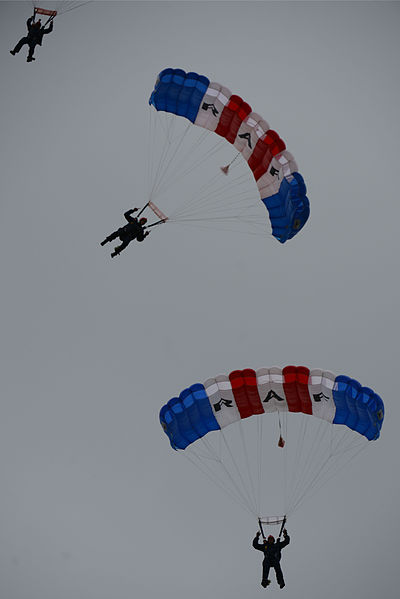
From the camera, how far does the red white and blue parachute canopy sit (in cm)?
1422

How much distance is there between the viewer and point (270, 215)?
52.7 ft

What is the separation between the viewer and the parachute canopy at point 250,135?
48.9ft

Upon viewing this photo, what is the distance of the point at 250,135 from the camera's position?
51.5 feet

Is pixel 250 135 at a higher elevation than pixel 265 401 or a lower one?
higher

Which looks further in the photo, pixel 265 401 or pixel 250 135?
pixel 250 135

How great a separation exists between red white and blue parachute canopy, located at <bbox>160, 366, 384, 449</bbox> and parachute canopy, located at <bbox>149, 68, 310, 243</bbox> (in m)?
3.05

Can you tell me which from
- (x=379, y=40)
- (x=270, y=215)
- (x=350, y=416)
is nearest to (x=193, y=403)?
(x=350, y=416)

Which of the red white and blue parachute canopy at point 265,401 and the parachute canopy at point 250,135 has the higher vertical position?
the parachute canopy at point 250,135

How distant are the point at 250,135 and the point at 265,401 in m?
5.53

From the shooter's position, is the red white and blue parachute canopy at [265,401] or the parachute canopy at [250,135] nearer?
the red white and blue parachute canopy at [265,401]

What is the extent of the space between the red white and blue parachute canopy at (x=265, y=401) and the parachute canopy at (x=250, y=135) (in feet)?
10.0

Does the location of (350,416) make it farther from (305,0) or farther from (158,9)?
(305,0)

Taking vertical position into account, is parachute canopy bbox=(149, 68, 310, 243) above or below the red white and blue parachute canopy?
above

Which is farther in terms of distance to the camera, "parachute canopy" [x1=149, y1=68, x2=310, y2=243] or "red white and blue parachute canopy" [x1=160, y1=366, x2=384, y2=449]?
"parachute canopy" [x1=149, y1=68, x2=310, y2=243]
